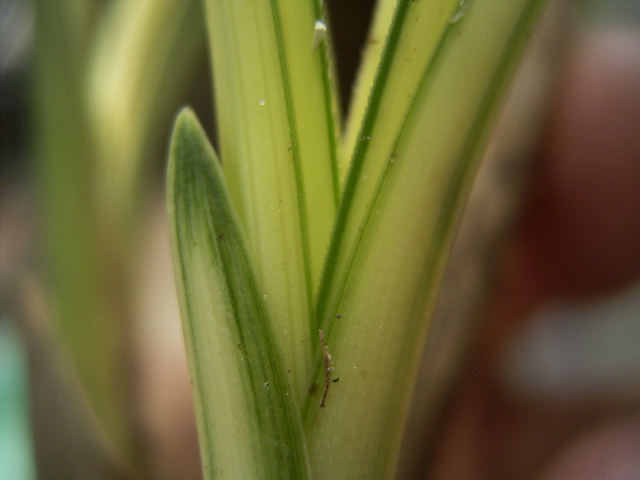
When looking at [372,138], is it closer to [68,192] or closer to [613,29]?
[68,192]

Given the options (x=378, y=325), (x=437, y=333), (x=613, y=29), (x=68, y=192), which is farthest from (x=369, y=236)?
(x=613, y=29)

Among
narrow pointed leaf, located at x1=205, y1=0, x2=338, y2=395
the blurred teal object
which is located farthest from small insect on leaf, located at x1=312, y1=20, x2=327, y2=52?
the blurred teal object

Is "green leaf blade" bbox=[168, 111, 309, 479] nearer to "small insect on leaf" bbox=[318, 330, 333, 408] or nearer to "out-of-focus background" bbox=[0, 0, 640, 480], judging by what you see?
"small insect on leaf" bbox=[318, 330, 333, 408]

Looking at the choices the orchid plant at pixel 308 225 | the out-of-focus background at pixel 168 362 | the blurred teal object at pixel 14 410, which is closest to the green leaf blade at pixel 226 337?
the orchid plant at pixel 308 225

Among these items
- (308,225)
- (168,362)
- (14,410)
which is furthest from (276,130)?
(14,410)

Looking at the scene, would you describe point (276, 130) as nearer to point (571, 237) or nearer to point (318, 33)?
point (318, 33)

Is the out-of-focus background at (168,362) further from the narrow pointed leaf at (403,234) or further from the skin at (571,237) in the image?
the narrow pointed leaf at (403,234)
